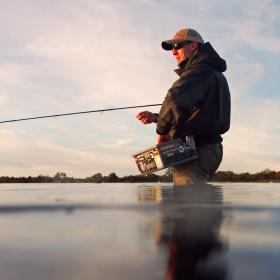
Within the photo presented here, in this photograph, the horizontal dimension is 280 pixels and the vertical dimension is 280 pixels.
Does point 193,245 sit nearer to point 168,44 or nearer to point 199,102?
point 199,102

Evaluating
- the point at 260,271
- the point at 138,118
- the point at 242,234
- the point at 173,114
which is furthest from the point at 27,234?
the point at 138,118

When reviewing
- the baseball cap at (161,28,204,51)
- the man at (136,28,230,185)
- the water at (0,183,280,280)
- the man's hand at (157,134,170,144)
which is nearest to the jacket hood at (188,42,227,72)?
the man at (136,28,230,185)

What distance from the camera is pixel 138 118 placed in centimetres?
717

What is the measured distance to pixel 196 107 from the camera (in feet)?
22.2

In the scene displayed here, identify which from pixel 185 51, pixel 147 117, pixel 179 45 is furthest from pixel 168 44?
pixel 147 117

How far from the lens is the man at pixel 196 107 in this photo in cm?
650

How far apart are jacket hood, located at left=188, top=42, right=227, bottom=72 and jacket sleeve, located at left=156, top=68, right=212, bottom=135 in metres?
0.33

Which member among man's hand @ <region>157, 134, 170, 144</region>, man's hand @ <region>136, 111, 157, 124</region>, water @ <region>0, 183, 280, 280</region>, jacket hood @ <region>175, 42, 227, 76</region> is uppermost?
jacket hood @ <region>175, 42, 227, 76</region>

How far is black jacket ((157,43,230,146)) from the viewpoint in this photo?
254 inches

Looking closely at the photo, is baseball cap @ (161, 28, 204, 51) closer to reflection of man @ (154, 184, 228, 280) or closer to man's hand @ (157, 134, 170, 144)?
man's hand @ (157, 134, 170, 144)

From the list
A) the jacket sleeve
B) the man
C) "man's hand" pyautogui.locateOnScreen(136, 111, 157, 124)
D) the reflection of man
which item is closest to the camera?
the reflection of man

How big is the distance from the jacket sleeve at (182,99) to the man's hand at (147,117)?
13.0 inches

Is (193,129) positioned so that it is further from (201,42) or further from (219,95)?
(201,42)

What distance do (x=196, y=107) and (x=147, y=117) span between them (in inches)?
32.7
